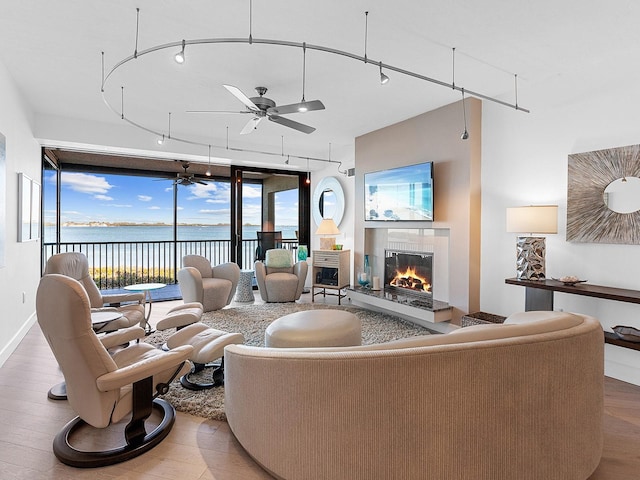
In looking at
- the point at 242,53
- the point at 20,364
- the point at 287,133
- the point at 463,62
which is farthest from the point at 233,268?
the point at 463,62

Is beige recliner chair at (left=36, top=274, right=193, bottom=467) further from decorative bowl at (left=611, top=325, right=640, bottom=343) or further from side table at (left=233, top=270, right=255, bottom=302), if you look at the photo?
side table at (left=233, top=270, right=255, bottom=302)

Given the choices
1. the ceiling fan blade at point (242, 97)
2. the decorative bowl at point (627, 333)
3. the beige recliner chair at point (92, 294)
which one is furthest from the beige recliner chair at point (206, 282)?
the decorative bowl at point (627, 333)

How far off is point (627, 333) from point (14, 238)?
5795 millimetres

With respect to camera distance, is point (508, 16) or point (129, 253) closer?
point (508, 16)

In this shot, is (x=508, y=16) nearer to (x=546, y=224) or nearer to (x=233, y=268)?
(x=546, y=224)

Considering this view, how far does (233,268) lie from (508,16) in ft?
15.0

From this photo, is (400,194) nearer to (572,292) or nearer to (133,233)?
(572,292)

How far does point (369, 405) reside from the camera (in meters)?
1.53

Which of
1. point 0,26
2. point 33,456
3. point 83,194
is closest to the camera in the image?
point 33,456

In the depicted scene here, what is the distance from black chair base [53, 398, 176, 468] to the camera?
1938mm

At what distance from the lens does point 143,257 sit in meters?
8.31

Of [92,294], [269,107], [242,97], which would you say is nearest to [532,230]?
[269,107]

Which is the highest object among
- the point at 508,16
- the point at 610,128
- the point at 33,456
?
the point at 508,16

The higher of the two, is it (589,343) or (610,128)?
(610,128)
